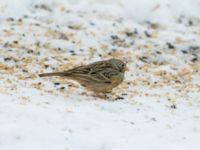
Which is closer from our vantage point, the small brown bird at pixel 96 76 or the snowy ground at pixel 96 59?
the snowy ground at pixel 96 59

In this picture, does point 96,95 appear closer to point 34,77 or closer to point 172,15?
point 34,77

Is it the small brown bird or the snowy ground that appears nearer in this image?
the snowy ground

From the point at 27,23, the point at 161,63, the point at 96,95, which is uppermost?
the point at 27,23

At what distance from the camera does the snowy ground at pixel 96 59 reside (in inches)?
218

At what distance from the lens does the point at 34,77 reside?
7414 mm

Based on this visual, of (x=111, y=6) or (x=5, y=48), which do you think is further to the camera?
(x=111, y=6)

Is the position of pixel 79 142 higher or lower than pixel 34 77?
lower

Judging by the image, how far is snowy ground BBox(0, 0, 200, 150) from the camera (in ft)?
18.2

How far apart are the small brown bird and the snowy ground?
5.6 inches

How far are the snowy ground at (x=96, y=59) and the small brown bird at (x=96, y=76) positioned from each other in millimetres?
143

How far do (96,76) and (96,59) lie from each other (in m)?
1.58

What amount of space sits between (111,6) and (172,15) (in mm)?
926

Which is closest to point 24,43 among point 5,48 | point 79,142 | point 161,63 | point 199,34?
point 5,48

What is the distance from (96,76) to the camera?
22.5 ft
